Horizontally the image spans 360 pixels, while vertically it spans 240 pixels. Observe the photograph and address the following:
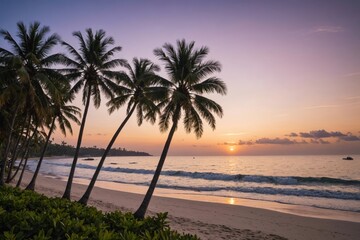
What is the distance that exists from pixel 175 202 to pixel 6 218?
1683 centimetres

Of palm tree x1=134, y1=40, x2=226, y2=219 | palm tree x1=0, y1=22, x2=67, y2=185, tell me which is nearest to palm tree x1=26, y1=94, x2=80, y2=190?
palm tree x1=0, y1=22, x2=67, y2=185

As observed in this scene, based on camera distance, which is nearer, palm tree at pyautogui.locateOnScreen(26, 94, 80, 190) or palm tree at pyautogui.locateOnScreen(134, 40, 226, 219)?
palm tree at pyautogui.locateOnScreen(134, 40, 226, 219)

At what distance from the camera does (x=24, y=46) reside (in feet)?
57.1

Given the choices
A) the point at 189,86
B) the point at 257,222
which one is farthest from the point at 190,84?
the point at 257,222

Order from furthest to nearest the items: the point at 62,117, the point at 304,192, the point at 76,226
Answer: the point at 304,192, the point at 62,117, the point at 76,226

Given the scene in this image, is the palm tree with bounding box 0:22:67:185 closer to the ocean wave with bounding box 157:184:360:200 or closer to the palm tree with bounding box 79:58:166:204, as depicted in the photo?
the palm tree with bounding box 79:58:166:204

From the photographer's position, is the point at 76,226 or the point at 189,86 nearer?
the point at 76,226

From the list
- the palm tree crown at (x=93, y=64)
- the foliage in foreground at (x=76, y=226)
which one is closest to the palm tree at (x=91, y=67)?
the palm tree crown at (x=93, y=64)

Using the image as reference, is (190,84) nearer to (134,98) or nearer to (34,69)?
(134,98)

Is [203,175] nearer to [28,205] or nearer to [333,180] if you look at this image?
[333,180]

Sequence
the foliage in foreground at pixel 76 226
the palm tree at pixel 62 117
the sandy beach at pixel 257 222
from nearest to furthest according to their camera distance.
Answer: the foliage in foreground at pixel 76 226, the sandy beach at pixel 257 222, the palm tree at pixel 62 117

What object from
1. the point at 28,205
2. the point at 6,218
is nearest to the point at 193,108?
the point at 28,205

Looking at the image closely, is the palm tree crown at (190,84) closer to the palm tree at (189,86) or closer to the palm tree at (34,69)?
the palm tree at (189,86)

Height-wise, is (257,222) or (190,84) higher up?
(190,84)
